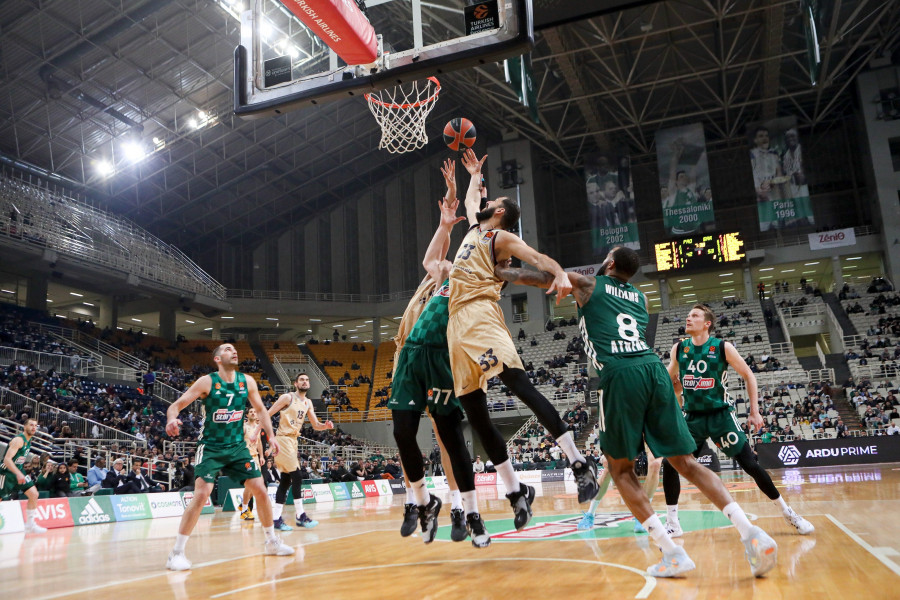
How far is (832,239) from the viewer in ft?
110

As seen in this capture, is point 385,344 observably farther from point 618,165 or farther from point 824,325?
point 824,325

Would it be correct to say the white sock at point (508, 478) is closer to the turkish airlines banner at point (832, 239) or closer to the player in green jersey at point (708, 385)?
the player in green jersey at point (708, 385)

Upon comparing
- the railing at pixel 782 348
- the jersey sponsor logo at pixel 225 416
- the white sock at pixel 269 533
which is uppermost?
the railing at pixel 782 348

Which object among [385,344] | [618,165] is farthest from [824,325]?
[385,344]

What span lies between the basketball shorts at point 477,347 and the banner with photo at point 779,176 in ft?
93.9

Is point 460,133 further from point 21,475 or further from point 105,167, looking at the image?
point 105,167

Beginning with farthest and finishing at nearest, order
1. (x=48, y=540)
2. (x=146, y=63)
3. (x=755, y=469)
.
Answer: (x=146, y=63) → (x=48, y=540) → (x=755, y=469)

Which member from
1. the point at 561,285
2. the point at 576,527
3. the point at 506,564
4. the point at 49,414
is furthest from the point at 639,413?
the point at 49,414

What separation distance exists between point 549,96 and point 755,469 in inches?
1108

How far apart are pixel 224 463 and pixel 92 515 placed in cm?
908

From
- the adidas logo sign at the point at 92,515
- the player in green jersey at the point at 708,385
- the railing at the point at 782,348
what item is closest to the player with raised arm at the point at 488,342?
the player in green jersey at the point at 708,385

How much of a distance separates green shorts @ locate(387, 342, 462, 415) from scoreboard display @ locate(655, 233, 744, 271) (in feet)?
93.5

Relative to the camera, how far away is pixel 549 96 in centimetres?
3180

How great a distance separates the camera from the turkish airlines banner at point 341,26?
690cm
